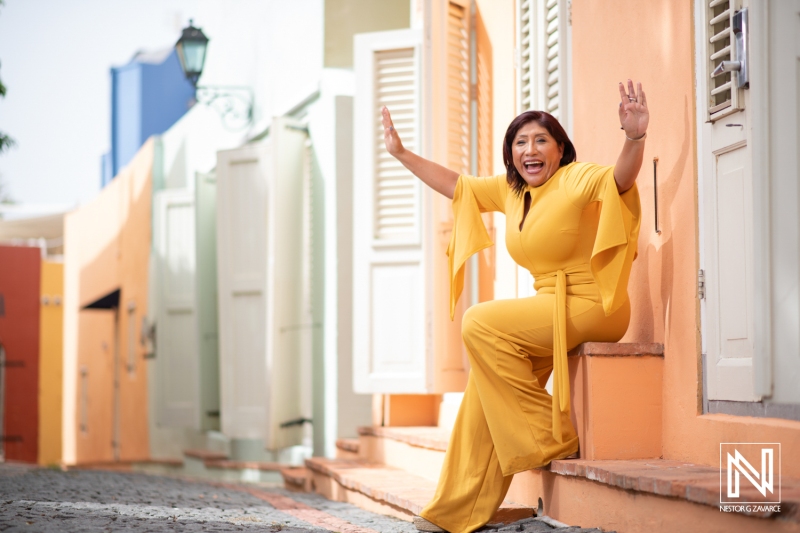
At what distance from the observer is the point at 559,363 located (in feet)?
12.4

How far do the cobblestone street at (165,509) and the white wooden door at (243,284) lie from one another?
2.13 metres

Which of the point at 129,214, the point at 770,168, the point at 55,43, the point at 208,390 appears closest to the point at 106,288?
the point at 129,214

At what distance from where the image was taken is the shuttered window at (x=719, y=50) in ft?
11.7

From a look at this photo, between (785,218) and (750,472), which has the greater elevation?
(785,218)

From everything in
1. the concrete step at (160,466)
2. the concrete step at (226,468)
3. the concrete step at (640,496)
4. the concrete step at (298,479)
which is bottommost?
the concrete step at (160,466)

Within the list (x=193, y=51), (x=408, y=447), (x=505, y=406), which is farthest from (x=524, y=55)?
(x=193, y=51)

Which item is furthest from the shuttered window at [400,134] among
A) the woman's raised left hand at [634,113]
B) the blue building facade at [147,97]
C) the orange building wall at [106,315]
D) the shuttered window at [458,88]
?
the blue building facade at [147,97]

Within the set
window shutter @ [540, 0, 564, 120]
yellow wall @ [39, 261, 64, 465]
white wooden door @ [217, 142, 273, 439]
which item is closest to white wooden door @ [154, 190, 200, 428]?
white wooden door @ [217, 142, 273, 439]

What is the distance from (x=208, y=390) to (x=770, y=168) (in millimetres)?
8332

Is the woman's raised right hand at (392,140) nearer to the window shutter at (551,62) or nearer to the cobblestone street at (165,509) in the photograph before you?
the window shutter at (551,62)

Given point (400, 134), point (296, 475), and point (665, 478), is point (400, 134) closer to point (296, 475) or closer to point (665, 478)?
point (296, 475)

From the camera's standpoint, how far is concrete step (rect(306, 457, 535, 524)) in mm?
4562

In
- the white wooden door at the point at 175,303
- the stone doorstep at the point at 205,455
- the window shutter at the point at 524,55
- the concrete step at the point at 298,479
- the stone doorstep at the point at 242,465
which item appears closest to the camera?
the window shutter at the point at 524,55

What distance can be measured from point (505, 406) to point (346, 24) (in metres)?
5.22
